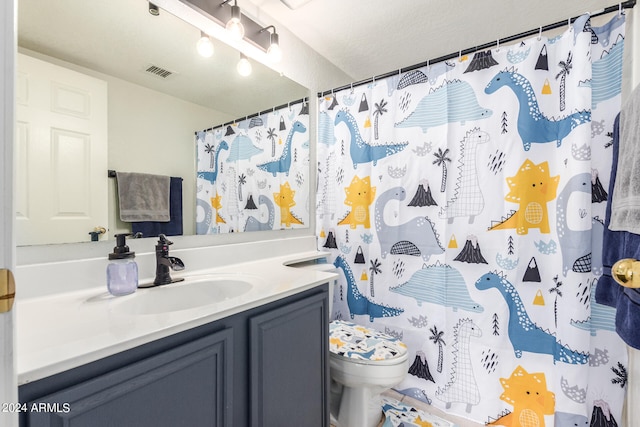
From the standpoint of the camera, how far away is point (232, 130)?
152 centimetres

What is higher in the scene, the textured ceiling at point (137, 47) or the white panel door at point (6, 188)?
the textured ceiling at point (137, 47)

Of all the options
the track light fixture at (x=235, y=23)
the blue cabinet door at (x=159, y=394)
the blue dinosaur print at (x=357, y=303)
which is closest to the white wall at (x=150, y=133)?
the track light fixture at (x=235, y=23)

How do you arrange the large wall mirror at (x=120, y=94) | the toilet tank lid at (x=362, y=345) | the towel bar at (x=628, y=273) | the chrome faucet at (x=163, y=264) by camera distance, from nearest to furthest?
the towel bar at (x=628, y=273), the large wall mirror at (x=120, y=94), the chrome faucet at (x=163, y=264), the toilet tank lid at (x=362, y=345)

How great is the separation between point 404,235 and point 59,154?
1.59 meters

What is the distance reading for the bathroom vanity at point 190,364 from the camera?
529 millimetres

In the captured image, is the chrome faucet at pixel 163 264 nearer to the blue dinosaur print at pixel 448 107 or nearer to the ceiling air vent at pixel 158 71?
the ceiling air vent at pixel 158 71

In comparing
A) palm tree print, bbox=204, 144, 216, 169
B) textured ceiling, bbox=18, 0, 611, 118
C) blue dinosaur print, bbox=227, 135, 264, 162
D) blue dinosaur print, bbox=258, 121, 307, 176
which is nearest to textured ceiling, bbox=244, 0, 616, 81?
textured ceiling, bbox=18, 0, 611, 118

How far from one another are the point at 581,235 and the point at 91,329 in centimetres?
174

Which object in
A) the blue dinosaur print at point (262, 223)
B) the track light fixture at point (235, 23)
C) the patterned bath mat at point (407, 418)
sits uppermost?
the track light fixture at point (235, 23)

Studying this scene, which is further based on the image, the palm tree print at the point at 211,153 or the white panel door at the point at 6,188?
the palm tree print at the point at 211,153

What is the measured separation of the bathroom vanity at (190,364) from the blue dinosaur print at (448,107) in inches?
41.5

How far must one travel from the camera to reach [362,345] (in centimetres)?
137

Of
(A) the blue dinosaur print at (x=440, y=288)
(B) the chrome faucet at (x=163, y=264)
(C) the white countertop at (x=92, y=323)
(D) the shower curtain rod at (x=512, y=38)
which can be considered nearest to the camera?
(C) the white countertop at (x=92, y=323)

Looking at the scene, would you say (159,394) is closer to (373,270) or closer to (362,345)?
(362,345)
